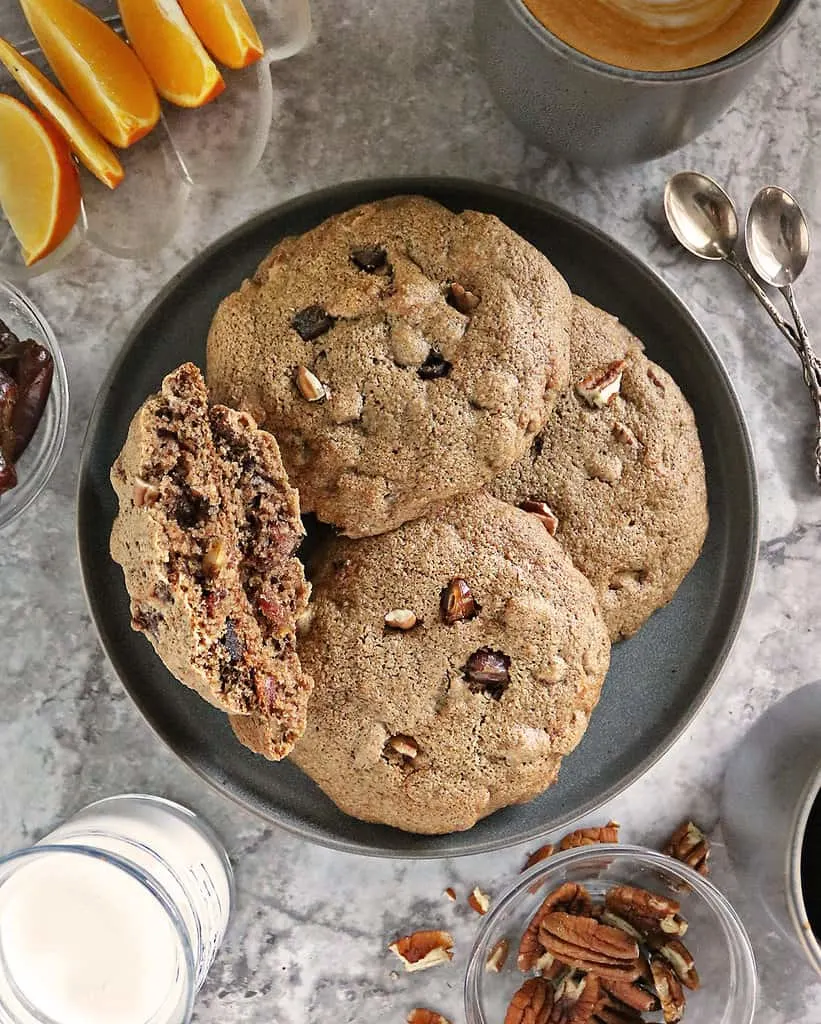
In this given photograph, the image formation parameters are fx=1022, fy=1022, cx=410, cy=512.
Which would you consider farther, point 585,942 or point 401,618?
point 585,942

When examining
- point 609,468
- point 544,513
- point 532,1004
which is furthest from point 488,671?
point 532,1004

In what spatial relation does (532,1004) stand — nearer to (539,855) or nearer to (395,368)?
(539,855)

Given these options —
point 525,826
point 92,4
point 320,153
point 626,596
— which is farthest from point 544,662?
point 92,4

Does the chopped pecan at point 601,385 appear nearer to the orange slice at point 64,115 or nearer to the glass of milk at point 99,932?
the orange slice at point 64,115

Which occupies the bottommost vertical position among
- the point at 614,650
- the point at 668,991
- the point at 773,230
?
the point at 668,991

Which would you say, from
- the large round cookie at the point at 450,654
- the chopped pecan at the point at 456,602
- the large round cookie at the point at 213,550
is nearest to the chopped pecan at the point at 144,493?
the large round cookie at the point at 213,550

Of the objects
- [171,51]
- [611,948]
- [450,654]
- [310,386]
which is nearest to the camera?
[310,386]
